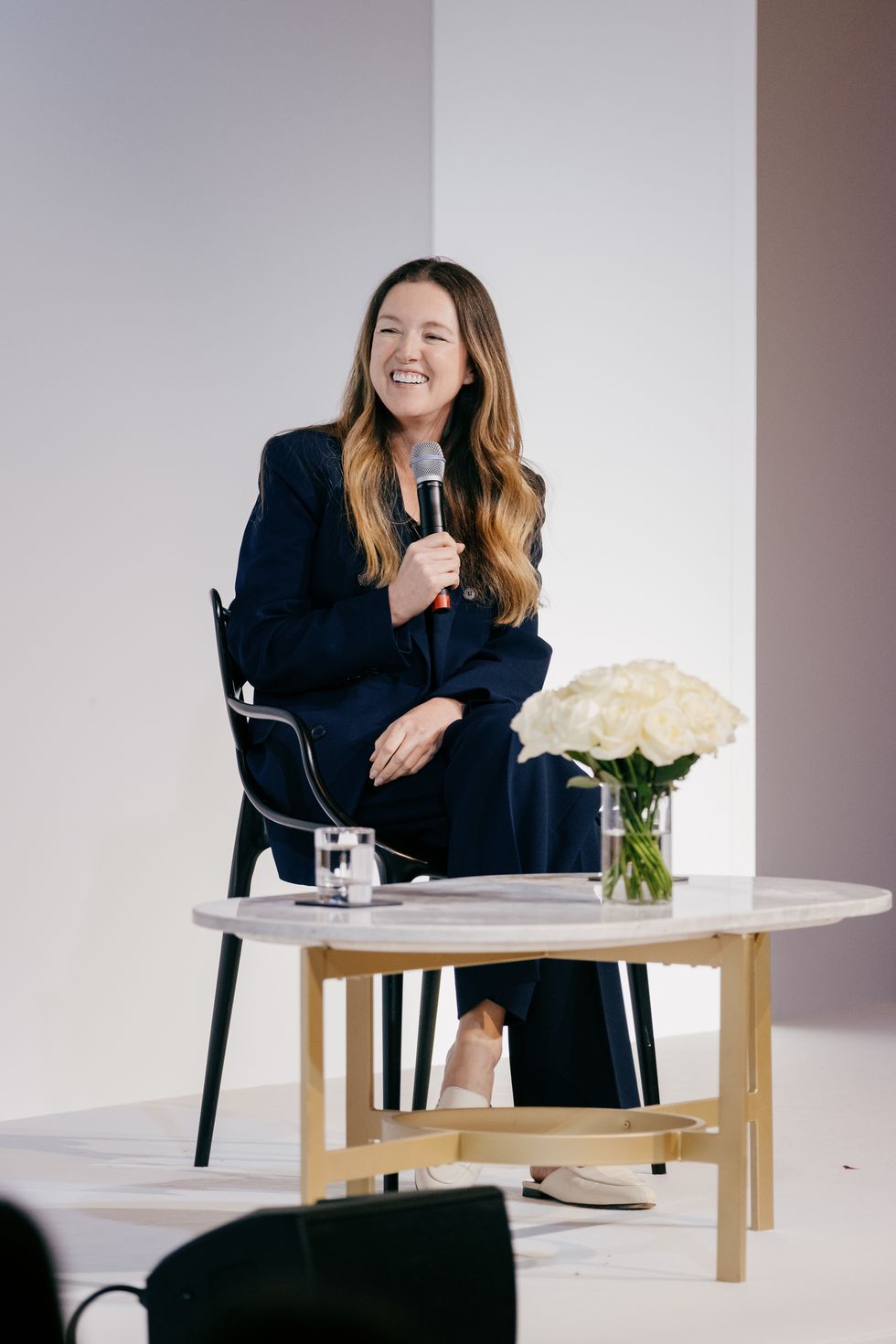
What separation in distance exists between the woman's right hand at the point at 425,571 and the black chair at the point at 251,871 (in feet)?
0.78

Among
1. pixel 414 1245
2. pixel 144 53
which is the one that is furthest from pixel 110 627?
pixel 414 1245

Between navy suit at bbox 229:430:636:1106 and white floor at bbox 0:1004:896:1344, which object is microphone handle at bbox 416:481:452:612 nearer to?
navy suit at bbox 229:430:636:1106

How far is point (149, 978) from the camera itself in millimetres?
2920

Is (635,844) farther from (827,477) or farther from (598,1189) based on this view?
(827,477)

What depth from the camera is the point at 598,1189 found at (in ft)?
7.00

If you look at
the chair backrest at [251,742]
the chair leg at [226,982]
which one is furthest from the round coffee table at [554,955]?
the chair leg at [226,982]

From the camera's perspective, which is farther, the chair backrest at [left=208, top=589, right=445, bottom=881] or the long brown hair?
the long brown hair

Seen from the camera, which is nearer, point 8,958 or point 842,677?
point 8,958

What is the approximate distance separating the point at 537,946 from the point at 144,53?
204 centimetres

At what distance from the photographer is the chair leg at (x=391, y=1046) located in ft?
7.06

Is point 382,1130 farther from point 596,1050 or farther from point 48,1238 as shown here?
point 48,1238

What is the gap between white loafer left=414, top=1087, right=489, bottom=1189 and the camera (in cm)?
198

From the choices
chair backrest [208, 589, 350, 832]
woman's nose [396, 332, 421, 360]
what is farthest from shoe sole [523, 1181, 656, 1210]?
woman's nose [396, 332, 421, 360]

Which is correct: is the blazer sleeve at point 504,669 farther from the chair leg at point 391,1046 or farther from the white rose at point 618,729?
the white rose at point 618,729
